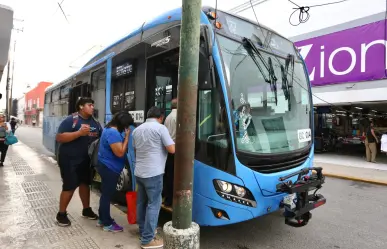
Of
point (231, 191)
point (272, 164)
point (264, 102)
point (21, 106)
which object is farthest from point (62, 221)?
point (21, 106)

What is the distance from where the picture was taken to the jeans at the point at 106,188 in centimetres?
370

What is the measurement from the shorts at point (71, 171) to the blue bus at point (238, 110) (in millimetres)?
828

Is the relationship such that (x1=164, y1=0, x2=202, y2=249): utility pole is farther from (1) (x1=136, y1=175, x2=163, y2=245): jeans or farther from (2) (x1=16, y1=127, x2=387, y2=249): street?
(2) (x1=16, y1=127, x2=387, y2=249): street

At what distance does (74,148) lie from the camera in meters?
3.87

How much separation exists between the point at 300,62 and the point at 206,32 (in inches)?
82.4

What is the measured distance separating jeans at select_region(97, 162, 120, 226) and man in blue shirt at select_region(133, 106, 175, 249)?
1.62 ft

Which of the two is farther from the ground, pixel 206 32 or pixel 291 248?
pixel 206 32

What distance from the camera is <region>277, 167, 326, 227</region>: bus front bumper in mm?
3418

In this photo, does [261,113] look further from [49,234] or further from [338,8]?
[338,8]

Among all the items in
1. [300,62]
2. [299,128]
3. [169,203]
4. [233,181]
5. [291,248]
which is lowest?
[291,248]

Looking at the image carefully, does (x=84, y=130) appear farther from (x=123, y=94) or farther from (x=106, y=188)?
(x=123, y=94)

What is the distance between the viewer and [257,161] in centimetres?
344

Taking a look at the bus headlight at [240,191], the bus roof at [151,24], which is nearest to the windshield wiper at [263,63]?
the bus roof at [151,24]

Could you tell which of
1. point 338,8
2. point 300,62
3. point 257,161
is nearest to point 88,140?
point 257,161
